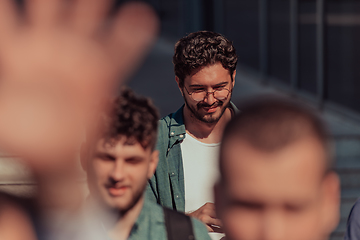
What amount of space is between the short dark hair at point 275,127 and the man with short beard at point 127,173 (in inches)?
14.7

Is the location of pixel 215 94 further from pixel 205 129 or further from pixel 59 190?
pixel 59 190

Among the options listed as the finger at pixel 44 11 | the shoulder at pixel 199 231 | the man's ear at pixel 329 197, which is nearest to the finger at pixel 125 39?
the finger at pixel 44 11

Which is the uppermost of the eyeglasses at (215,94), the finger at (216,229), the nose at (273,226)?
the eyeglasses at (215,94)

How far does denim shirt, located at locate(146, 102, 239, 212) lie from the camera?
2.39 m

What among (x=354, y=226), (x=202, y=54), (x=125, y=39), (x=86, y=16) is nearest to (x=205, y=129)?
(x=202, y=54)

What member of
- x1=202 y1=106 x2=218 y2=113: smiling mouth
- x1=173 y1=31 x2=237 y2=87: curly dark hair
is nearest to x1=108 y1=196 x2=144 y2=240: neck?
x1=202 y1=106 x2=218 y2=113: smiling mouth

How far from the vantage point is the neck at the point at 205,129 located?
2.49 m

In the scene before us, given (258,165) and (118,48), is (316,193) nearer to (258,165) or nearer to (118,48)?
(258,165)

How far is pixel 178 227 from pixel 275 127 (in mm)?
566

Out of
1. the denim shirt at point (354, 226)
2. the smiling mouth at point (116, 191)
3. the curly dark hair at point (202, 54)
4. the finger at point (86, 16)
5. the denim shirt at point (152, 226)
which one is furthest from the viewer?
the curly dark hair at point (202, 54)

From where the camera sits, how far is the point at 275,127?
0.97m

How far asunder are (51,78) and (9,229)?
26 cm

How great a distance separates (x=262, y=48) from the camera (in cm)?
884

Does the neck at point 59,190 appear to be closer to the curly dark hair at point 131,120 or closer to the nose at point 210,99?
the curly dark hair at point 131,120
